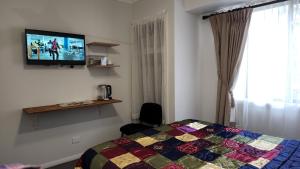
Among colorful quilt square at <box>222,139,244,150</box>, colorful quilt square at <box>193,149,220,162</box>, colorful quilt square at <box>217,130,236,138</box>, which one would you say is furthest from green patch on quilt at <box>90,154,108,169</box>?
colorful quilt square at <box>217,130,236,138</box>

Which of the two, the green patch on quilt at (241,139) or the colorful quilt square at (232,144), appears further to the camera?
the green patch on quilt at (241,139)

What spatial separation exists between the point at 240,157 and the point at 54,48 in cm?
262

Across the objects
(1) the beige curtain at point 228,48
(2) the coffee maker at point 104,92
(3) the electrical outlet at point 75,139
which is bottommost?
(3) the electrical outlet at point 75,139

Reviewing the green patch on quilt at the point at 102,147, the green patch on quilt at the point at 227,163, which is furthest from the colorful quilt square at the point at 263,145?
the green patch on quilt at the point at 102,147

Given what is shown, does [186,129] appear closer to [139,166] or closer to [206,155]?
[206,155]

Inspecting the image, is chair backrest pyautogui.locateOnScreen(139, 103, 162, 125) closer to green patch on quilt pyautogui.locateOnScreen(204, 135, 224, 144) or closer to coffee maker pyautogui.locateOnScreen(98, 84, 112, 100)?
coffee maker pyautogui.locateOnScreen(98, 84, 112, 100)

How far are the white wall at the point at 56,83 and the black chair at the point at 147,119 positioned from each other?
0.44 metres

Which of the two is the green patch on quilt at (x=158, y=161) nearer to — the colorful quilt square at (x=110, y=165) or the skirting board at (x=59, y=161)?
the colorful quilt square at (x=110, y=165)

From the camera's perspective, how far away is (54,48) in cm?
271

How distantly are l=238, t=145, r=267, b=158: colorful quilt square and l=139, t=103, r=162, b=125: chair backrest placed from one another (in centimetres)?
158

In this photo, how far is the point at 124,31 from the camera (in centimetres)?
358

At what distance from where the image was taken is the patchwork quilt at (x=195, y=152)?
142 cm

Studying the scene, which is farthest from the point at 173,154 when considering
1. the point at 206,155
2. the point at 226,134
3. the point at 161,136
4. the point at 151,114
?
the point at 151,114

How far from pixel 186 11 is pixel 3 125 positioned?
3.05 metres
